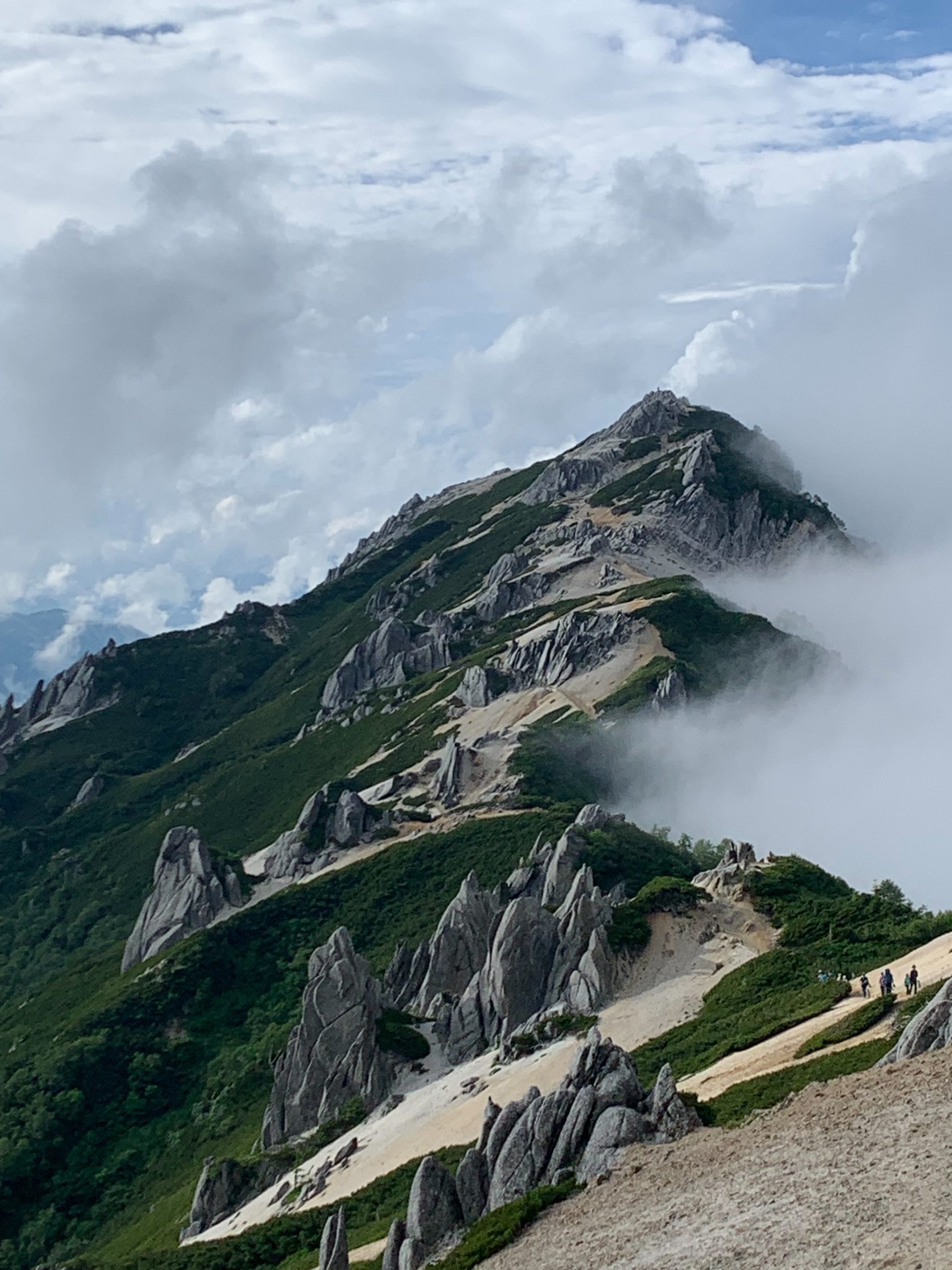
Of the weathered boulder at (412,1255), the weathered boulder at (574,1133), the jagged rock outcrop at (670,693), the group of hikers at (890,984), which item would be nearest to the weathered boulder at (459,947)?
the group of hikers at (890,984)

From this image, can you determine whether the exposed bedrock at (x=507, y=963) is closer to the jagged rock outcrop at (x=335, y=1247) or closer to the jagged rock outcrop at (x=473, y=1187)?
the jagged rock outcrop at (x=335, y=1247)

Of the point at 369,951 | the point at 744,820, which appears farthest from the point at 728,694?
the point at 369,951

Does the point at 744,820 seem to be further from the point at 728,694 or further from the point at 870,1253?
the point at 870,1253

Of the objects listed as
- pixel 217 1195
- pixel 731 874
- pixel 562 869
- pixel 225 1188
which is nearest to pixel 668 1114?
pixel 225 1188

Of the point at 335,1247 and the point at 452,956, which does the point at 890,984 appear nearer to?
the point at 335,1247

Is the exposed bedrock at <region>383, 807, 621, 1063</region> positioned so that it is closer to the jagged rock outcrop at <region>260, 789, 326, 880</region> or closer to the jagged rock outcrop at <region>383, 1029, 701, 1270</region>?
the jagged rock outcrop at <region>383, 1029, 701, 1270</region>

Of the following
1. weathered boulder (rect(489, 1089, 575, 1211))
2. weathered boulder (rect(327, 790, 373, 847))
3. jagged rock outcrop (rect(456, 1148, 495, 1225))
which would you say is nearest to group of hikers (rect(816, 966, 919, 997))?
weathered boulder (rect(489, 1089, 575, 1211))
